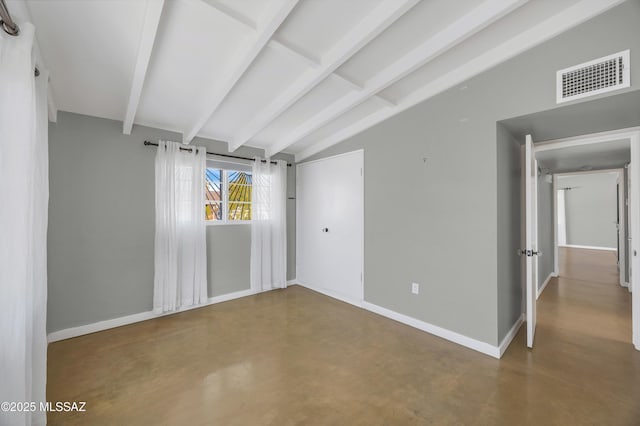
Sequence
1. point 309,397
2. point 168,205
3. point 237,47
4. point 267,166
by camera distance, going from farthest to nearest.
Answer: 1. point 267,166
2. point 168,205
3. point 237,47
4. point 309,397

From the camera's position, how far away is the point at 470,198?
253 cm

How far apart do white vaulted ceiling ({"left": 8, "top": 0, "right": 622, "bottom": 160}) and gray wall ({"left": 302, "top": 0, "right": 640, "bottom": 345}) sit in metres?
0.16

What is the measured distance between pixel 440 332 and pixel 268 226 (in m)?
2.77

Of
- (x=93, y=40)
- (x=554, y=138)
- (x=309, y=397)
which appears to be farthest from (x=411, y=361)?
(x=93, y=40)

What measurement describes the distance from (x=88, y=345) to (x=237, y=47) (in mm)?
3156

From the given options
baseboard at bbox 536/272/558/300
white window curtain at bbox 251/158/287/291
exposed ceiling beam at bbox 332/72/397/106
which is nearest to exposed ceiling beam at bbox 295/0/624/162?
exposed ceiling beam at bbox 332/72/397/106

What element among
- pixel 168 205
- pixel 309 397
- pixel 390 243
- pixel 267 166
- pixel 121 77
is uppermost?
pixel 121 77

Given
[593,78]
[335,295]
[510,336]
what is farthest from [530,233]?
[335,295]

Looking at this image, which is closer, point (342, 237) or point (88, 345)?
point (88, 345)

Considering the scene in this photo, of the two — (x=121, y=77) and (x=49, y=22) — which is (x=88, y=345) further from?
(x=49, y=22)

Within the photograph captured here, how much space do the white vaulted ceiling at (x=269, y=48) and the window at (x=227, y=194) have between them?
1.03m

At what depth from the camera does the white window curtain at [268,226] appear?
4.07 m

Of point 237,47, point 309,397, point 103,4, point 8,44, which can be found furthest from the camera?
point 237,47

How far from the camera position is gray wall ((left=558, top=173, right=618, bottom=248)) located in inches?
311
